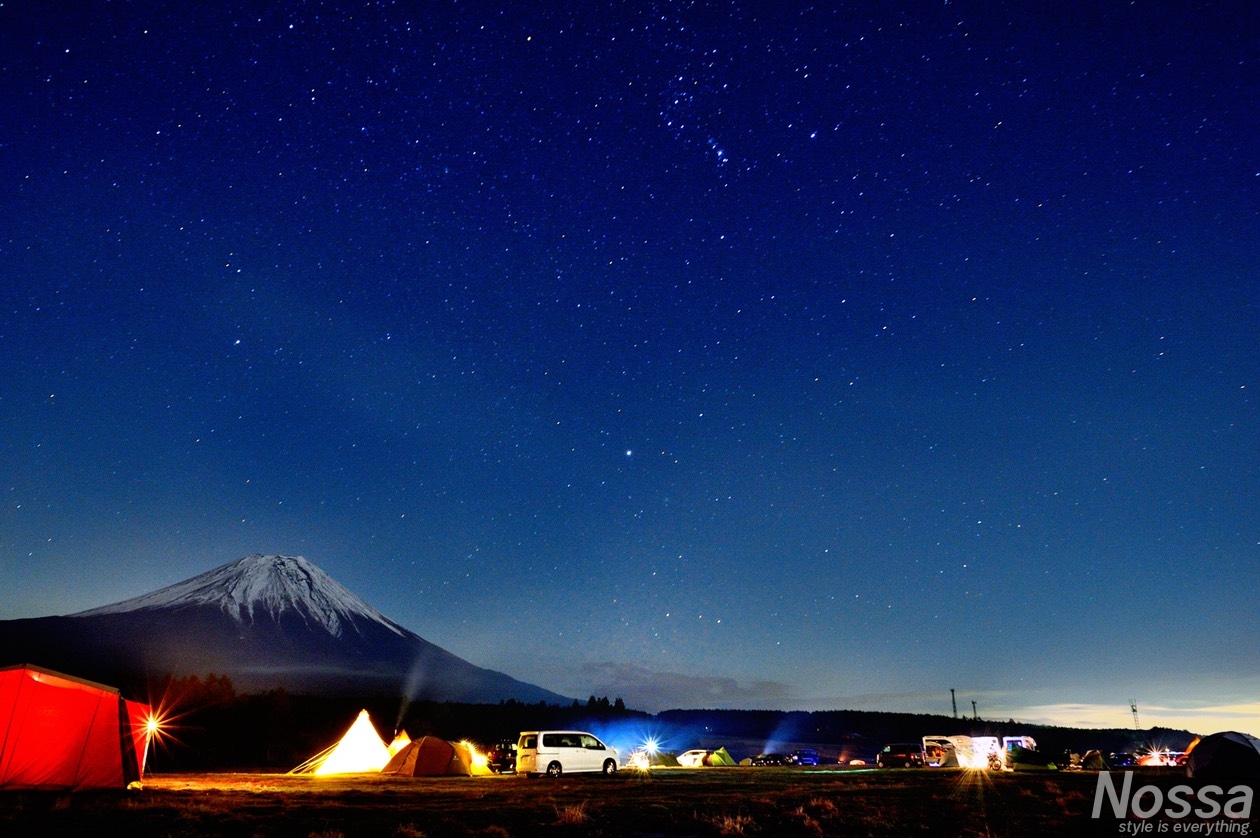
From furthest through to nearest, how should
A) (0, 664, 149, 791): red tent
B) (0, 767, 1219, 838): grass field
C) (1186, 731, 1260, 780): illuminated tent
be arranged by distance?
(1186, 731, 1260, 780): illuminated tent → (0, 664, 149, 791): red tent → (0, 767, 1219, 838): grass field

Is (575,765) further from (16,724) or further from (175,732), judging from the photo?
(175,732)

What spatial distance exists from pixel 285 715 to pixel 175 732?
1181 cm

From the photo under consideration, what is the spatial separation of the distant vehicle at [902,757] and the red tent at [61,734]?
1510 inches

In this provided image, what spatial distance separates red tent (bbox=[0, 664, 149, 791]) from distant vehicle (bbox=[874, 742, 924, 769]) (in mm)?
38363

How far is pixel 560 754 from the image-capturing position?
2747 centimetres

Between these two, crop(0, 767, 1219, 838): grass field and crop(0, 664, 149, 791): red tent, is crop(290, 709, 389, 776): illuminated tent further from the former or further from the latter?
crop(0, 664, 149, 791): red tent

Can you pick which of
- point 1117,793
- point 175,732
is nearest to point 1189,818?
point 1117,793

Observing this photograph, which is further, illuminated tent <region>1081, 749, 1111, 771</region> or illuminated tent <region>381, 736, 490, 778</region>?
illuminated tent <region>1081, 749, 1111, 771</region>

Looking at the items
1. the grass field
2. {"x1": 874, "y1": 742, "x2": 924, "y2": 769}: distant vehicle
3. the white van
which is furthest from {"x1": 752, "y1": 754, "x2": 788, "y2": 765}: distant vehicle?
the grass field

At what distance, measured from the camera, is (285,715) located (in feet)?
275

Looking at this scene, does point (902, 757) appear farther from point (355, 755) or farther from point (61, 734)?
point (61, 734)

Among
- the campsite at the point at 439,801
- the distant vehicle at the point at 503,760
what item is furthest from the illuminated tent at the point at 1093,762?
the distant vehicle at the point at 503,760

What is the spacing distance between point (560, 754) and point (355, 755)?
34.2 ft

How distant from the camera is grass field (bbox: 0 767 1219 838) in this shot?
12367 millimetres
